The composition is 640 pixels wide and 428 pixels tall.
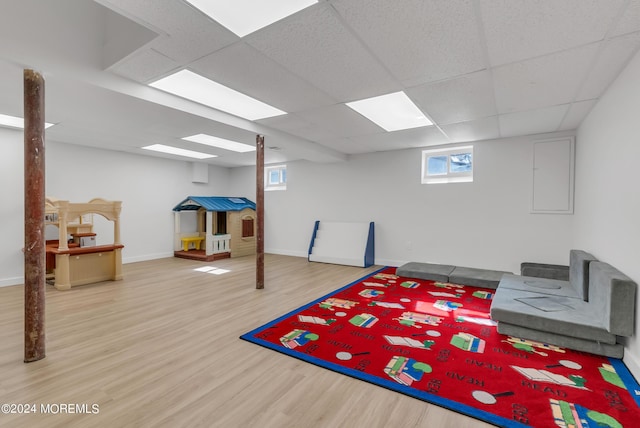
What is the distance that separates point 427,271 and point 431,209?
58.3 inches

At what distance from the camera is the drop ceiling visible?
2164 mm

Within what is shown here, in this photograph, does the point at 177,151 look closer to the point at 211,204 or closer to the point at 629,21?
the point at 211,204

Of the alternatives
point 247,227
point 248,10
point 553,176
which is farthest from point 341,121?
point 247,227

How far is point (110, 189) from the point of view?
22.7ft

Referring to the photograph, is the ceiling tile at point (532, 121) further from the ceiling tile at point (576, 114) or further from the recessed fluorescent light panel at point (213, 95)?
the recessed fluorescent light panel at point (213, 95)

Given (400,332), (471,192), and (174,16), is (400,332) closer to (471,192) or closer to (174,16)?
(174,16)

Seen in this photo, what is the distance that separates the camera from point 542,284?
405cm

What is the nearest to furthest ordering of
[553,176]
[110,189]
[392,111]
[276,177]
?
[392,111] < [553,176] < [110,189] < [276,177]

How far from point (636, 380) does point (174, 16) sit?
449cm

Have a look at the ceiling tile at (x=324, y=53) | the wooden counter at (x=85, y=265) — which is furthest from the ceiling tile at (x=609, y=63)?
the wooden counter at (x=85, y=265)

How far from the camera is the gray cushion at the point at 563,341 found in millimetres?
2705

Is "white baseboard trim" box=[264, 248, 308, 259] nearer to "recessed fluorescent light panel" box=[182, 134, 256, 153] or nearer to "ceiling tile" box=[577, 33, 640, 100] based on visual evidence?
"recessed fluorescent light panel" box=[182, 134, 256, 153]

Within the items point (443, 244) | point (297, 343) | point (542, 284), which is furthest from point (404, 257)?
point (297, 343)

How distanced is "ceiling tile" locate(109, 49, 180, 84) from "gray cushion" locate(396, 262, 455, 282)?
4947 mm
